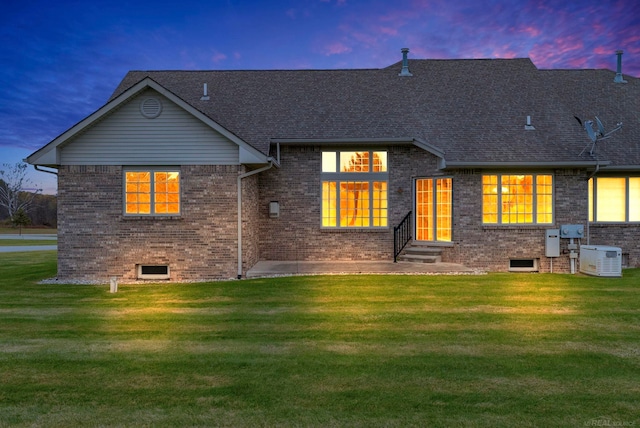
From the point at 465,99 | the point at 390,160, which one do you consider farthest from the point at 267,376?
the point at 465,99

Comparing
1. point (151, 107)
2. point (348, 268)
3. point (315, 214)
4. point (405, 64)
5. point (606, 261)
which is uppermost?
point (405, 64)

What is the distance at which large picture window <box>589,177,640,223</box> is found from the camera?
13.8 metres

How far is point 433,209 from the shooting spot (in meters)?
13.6

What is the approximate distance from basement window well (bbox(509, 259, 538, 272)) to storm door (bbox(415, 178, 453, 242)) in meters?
2.07

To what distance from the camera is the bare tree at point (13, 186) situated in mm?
45812

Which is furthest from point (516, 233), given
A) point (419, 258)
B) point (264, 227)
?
point (264, 227)

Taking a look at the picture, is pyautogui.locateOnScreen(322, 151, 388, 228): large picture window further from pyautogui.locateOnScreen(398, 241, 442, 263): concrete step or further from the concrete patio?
the concrete patio

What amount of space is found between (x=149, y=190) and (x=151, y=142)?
131 centimetres

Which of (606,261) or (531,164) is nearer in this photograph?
(606,261)

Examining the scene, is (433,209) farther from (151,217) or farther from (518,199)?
(151,217)

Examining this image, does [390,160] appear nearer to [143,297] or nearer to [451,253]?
[451,253]

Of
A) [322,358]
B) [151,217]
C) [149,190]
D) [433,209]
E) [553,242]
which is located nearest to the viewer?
[322,358]

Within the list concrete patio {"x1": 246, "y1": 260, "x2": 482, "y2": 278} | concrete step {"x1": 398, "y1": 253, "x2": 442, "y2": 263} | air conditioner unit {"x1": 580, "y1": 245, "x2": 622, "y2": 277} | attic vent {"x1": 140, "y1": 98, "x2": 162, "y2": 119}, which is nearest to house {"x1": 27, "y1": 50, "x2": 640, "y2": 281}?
attic vent {"x1": 140, "y1": 98, "x2": 162, "y2": 119}

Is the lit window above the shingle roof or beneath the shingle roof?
beneath
